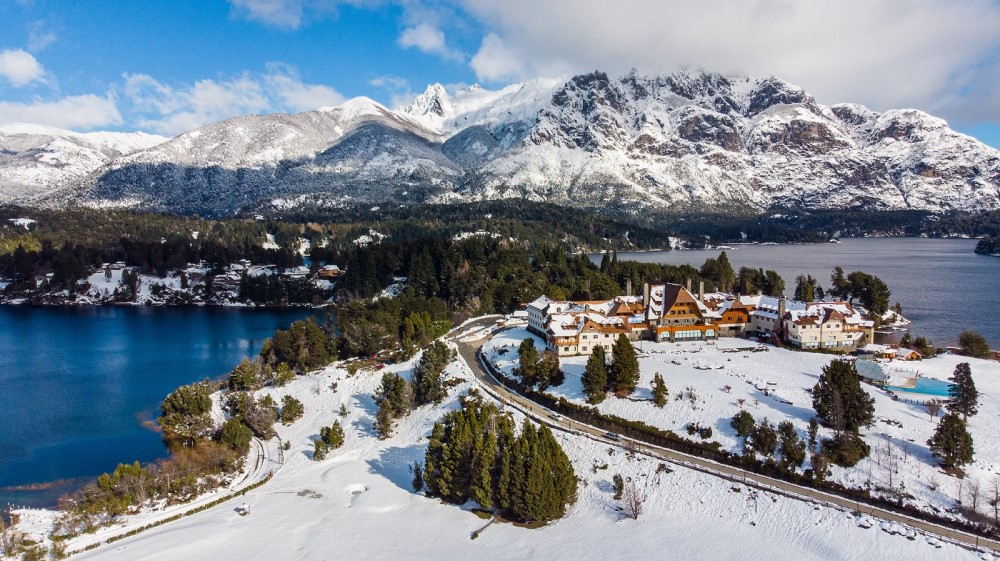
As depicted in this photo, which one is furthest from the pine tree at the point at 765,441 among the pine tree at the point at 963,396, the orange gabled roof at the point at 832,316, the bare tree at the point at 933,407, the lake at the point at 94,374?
the lake at the point at 94,374

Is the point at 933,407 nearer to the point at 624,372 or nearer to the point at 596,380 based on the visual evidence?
the point at 624,372

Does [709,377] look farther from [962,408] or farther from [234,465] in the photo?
[234,465]

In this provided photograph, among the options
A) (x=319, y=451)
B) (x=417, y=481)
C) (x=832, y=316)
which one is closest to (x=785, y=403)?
(x=832, y=316)

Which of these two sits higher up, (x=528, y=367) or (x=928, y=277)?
(x=928, y=277)

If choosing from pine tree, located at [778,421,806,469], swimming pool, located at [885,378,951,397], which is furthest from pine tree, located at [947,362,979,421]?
pine tree, located at [778,421,806,469]

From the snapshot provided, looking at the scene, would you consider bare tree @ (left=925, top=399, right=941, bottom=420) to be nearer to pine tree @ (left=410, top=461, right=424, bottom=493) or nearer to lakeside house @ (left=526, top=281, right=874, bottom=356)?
lakeside house @ (left=526, top=281, right=874, bottom=356)

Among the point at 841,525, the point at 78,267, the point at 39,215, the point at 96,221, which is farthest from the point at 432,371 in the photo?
the point at 39,215
